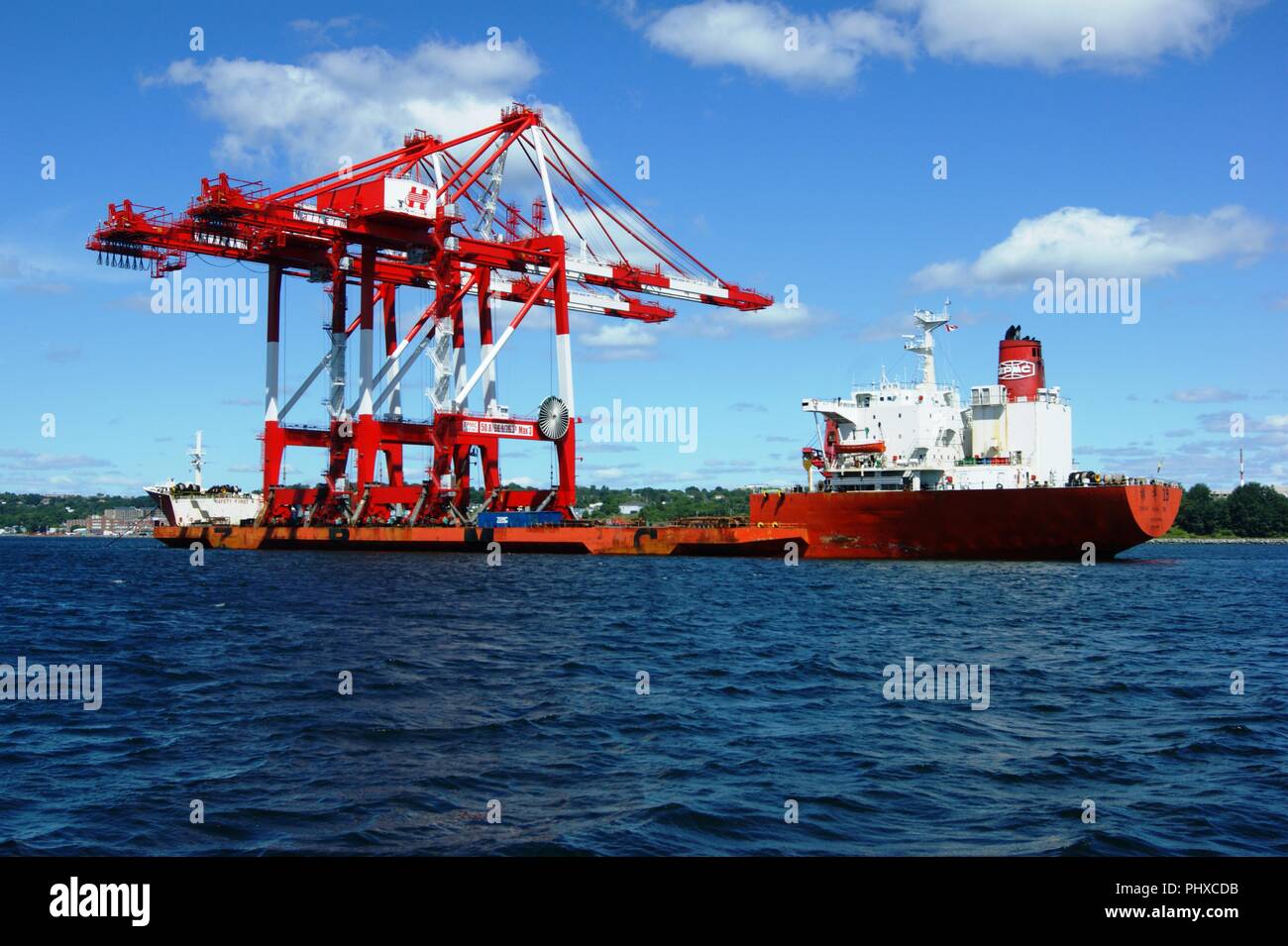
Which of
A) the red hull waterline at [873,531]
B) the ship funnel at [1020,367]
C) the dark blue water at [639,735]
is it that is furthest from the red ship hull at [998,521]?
the dark blue water at [639,735]

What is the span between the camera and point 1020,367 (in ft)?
161

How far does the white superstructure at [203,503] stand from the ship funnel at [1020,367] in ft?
161

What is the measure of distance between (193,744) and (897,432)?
139 ft

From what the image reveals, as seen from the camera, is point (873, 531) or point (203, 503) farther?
point (203, 503)

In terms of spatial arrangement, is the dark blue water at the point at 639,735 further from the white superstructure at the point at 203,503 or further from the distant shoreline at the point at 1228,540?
the distant shoreline at the point at 1228,540

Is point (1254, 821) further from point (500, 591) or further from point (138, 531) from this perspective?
point (138, 531)

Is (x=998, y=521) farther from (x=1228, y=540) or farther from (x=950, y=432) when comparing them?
(x=1228, y=540)

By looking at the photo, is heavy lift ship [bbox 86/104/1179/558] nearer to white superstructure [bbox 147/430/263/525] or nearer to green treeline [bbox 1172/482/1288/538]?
white superstructure [bbox 147/430/263/525]

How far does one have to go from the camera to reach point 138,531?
198250mm

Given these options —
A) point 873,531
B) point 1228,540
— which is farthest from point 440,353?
point 1228,540

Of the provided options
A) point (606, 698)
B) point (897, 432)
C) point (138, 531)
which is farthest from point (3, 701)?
point (138, 531)

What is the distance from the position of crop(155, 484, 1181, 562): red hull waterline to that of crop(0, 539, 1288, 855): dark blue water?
17.5 meters

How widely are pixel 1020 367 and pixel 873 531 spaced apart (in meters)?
10.2

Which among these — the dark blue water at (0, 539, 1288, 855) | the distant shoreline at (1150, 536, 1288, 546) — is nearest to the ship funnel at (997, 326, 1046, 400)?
the dark blue water at (0, 539, 1288, 855)
